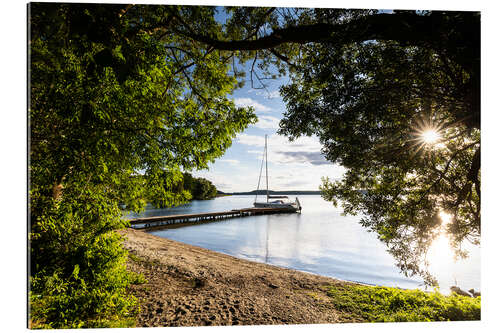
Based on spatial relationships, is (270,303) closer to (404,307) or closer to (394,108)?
(404,307)

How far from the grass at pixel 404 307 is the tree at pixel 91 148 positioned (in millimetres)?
3118

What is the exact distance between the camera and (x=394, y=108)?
105 inches

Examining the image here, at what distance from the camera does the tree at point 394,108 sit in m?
2.21

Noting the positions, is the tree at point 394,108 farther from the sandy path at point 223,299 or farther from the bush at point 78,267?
the bush at point 78,267

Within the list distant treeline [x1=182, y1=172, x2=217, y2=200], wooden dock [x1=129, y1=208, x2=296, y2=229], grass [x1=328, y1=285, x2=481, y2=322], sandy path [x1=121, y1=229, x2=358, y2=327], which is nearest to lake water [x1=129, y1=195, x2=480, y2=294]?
grass [x1=328, y1=285, x2=481, y2=322]

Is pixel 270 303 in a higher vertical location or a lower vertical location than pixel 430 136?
lower

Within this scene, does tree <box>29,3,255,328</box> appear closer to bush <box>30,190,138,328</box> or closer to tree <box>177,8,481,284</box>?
bush <box>30,190,138,328</box>

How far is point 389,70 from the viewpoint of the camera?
254 cm

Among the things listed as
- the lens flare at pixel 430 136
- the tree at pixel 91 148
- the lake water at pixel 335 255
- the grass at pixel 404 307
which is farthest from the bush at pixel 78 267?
the lake water at pixel 335 255

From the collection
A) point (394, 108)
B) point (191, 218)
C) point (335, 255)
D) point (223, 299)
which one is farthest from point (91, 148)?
point (191, 218)

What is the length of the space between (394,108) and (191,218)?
20.0 meters

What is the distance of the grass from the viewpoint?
9.51ft
